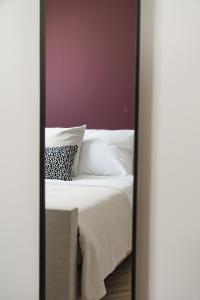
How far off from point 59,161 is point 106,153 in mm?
186

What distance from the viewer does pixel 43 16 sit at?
1430mm

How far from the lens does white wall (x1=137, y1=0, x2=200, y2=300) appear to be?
1.31 m

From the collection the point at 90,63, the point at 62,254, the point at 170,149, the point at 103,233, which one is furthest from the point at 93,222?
the point at 90,63

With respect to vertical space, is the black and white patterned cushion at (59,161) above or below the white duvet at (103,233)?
above

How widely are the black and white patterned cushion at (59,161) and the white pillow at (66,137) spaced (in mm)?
15

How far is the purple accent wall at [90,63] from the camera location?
4.50ft

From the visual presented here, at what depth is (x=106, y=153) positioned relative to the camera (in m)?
1.42

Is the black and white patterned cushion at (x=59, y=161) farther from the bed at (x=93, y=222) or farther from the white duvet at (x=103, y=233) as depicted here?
the white duvet at (x=103, y=233)

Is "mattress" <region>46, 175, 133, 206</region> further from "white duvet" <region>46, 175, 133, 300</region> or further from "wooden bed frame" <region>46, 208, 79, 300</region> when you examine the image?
"wooden bed frame" <region>46, 208, 79, 300</region>

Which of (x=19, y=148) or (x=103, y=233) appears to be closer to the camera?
(x=103, y=233)

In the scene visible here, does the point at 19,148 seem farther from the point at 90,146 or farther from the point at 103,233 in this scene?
the point at 103,233

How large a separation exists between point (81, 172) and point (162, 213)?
12.9 inches

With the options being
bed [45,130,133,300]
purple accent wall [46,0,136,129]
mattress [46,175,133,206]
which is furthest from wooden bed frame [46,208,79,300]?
purple accent wall [46,0,136,129]

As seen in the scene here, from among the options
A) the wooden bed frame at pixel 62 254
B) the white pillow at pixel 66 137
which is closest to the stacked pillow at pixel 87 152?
the white pillow at pixel 66 137
